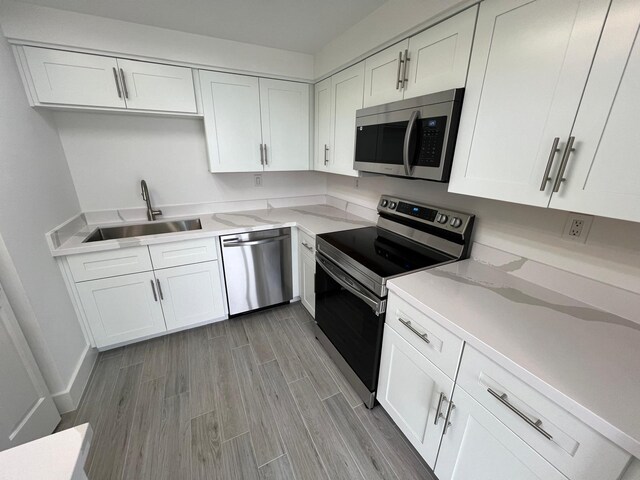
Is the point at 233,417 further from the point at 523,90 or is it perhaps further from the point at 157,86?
the point at 157,86

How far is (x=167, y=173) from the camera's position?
2.39 m

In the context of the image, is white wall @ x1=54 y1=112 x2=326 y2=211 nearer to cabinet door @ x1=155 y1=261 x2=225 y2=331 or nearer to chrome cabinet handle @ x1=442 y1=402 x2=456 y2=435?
cabinet door @ x1=155 y1=261 x2=225 y2=331

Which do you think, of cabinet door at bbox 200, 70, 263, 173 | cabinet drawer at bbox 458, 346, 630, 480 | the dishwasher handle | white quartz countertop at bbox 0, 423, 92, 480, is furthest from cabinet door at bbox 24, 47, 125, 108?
cabinet drawer at bbox 458, 346, 630, 480

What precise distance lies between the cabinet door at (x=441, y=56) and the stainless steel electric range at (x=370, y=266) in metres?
0.70

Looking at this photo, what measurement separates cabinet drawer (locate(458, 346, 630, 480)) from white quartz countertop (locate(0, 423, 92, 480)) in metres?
1.11

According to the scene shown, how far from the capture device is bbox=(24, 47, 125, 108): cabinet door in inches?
64.2

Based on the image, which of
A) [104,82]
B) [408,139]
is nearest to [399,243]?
[408,139]

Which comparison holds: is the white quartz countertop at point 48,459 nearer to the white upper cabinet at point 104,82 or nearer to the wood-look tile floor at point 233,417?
the wood-look tile floor at point 233,417

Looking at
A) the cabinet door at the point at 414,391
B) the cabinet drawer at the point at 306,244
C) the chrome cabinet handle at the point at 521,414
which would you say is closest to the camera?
the chrome cabinet handle at the point at 521,414

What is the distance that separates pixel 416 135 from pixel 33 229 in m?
2.19

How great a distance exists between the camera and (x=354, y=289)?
1519mm

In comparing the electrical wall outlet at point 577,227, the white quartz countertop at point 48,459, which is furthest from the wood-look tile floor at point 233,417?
the electrical wall outlet at point 577,227

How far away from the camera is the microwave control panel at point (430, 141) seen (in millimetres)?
1258

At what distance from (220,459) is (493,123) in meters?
2.09
